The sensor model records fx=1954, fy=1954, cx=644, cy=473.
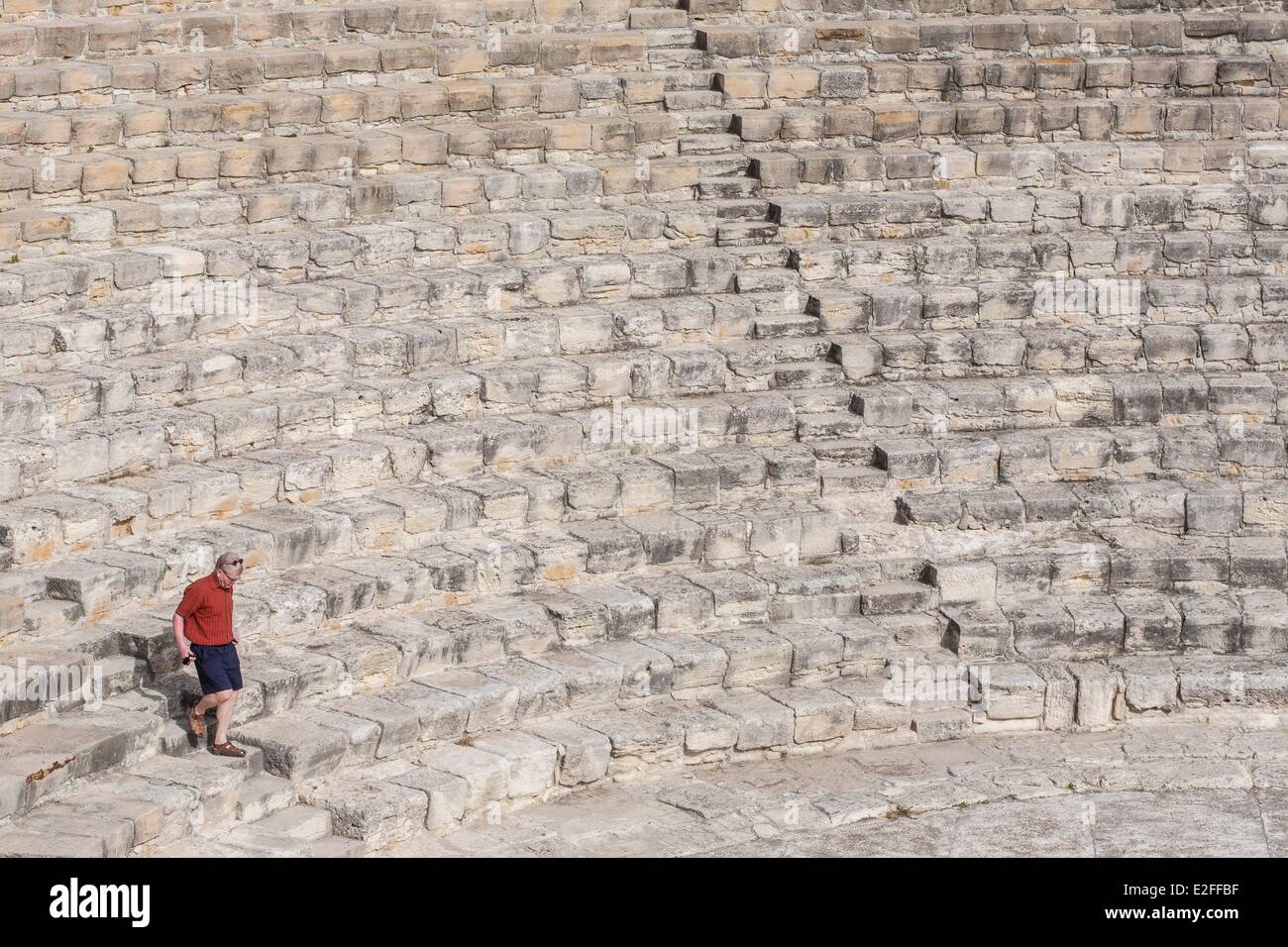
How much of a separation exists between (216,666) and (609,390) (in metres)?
4.48

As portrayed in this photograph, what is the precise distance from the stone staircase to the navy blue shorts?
1.40 ft

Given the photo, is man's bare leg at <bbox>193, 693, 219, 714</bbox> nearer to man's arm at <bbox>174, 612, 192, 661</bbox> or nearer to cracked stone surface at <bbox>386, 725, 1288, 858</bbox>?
man's arm at <bbox>174, 612, 192, 661</bbox>

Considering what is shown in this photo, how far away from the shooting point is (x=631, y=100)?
637 inches

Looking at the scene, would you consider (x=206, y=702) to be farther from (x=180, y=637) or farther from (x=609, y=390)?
(x=609, y=390)

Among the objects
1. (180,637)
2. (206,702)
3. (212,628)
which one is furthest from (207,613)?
(206,702)

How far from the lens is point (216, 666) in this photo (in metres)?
10.4

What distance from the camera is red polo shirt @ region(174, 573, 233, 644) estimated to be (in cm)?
1037

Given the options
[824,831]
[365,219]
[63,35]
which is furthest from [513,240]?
[824,831]

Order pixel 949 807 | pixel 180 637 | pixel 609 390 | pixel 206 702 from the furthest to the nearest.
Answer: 1. pixel 609 390
2. pixel 949 807
3. pixel 206 702
4. pixel 180 637

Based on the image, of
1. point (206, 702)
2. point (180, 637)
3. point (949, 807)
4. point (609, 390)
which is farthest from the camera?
point (609, 390)

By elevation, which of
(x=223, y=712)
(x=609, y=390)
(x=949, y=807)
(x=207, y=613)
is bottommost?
(x=949, y=807)

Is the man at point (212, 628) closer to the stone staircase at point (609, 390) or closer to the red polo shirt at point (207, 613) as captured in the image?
the red polo shirt at point (207, 613)

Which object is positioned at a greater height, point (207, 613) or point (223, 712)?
point (207, 613)

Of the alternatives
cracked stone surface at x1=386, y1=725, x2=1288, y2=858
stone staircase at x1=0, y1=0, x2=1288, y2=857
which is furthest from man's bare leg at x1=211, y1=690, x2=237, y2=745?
cracked stone surface at x1=386, y1=725, x2=1288, y2=858
